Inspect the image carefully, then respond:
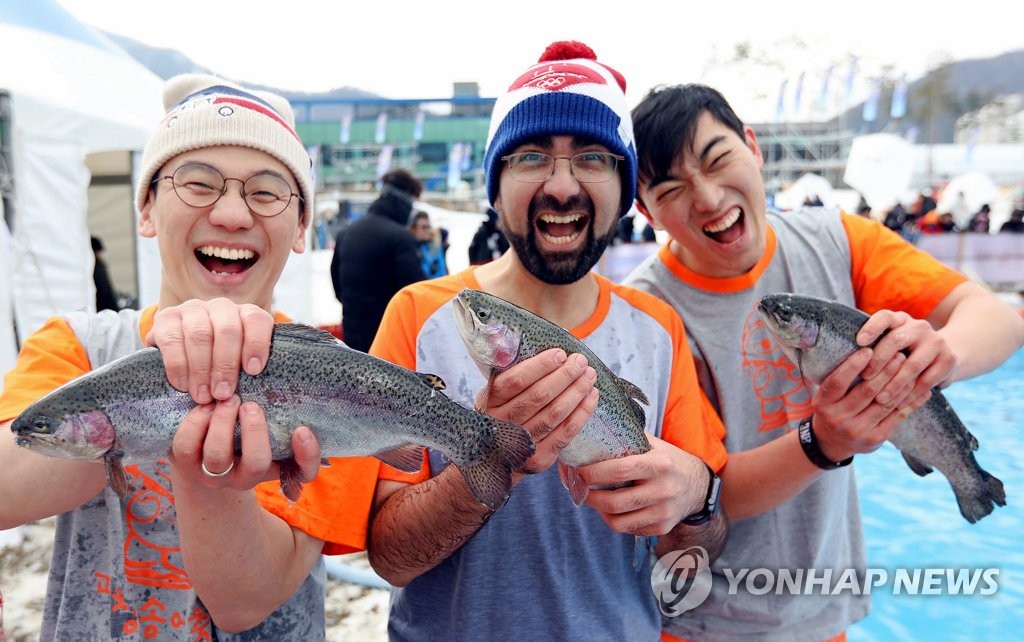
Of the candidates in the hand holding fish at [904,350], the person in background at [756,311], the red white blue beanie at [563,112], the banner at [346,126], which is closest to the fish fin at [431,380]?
the red white blue beanie at [563,112]

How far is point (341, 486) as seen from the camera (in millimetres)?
2006

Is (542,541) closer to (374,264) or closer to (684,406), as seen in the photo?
(684,406)

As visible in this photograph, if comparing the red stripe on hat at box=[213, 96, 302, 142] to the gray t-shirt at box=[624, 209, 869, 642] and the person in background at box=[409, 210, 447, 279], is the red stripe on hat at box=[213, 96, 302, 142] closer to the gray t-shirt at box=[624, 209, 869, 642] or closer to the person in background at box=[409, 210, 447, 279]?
the gray t-shirt at box=[624, 209, 869, 642]

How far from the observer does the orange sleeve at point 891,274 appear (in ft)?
8.80

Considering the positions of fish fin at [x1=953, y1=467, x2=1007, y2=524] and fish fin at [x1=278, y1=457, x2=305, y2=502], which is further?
fish fin at [x1=953, y1=467, x2=1007, y2=524]

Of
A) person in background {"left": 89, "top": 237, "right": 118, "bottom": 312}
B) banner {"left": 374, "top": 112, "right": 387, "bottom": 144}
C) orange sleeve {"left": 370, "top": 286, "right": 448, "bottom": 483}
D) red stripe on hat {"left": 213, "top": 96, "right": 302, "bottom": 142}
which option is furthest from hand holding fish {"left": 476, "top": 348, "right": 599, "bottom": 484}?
banner {"left": 374, "top": 112, "right": 387, "bottom": 144}

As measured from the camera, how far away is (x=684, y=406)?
2330 millimetres

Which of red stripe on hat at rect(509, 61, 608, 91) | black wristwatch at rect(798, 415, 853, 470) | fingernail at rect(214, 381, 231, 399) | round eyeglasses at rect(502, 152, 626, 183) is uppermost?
red stripe on hat at rect(509, 61, 608, 91)

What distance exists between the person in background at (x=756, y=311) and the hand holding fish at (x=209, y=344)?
1758mm

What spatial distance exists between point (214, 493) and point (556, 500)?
1054mm

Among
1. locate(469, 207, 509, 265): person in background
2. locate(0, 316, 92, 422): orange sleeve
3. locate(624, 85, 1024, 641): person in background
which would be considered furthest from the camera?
locate(469, 207, 509, 265): person in background

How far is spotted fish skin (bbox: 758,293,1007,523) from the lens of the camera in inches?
87.0

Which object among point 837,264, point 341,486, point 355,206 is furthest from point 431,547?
point 355,206

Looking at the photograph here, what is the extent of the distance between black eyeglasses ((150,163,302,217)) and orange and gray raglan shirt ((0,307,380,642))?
0.53 meters
